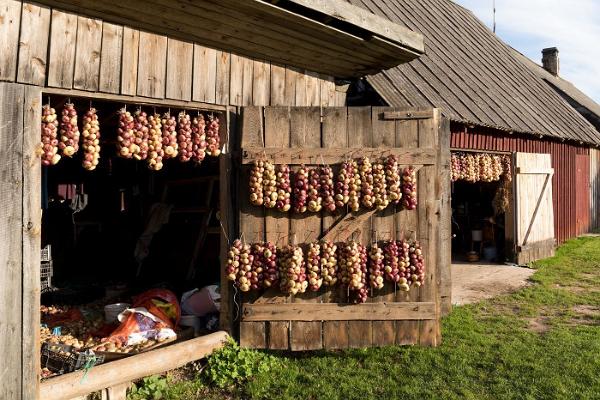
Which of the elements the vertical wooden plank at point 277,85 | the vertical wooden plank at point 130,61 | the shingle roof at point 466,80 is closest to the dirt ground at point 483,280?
the shingle roof at point 466,80

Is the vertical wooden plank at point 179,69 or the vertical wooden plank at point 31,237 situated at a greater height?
the vertical wooden plank at point 179,69

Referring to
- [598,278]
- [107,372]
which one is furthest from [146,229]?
[598,278]

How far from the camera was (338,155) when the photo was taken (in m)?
5.07

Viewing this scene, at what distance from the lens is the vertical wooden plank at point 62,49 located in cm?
396

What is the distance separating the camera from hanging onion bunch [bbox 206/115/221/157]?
5.04 meters

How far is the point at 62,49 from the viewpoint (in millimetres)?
4016

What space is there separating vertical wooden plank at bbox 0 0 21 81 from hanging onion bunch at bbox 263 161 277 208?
2.25 m

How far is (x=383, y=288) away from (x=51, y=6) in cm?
394

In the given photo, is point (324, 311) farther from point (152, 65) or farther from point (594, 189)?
point (594, 189)

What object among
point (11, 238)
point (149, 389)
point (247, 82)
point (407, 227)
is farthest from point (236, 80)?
point (149, 389)

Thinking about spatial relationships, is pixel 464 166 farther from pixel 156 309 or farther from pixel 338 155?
pixel 156 309

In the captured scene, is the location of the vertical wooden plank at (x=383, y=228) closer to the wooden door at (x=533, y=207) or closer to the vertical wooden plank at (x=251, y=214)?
the vertical wooden plank at (x=251, y=214)

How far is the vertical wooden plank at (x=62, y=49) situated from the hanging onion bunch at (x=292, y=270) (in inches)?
96.3

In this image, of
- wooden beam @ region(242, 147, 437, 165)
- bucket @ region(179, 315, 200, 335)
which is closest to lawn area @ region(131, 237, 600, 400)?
bucket @ region(179, 315, 200, 335)
